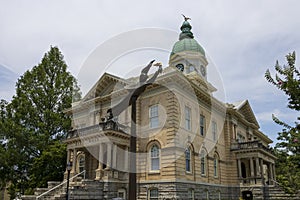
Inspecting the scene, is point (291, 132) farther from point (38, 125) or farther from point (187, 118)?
point (38, 125)

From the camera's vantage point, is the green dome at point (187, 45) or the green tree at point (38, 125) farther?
the green dome at point (187, 45)

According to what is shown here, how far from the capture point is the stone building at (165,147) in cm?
2202

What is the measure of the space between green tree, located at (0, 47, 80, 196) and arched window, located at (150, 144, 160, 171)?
11966 mm

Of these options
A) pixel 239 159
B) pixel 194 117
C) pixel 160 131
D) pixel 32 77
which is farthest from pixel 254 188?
pixel 32 77

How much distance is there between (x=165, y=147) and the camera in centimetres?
2242

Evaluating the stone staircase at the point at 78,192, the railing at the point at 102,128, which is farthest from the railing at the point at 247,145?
the stone staircase at the point at 78,192

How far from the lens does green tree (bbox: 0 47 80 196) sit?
102 feet

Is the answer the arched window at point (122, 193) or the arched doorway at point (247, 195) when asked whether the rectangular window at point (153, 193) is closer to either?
the arched window at point (122, 193)

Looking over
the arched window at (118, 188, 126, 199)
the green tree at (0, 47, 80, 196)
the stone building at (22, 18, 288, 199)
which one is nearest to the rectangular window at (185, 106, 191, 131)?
the stone building at (22, 18, 288, 199)

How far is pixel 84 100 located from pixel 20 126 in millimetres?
7711

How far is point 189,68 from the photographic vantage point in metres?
37.3

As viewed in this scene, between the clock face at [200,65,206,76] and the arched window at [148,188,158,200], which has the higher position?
the clock face at [200,65,206,76]

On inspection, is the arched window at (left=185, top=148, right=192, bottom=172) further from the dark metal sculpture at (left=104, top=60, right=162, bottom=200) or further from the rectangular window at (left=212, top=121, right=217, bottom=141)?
the dark metal sculpture at (left=104, top=60, right=162, bottom=200)

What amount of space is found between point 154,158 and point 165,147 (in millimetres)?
1480
